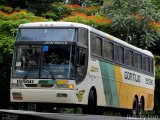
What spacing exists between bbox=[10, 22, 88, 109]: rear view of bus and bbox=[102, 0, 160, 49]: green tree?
8.70 m

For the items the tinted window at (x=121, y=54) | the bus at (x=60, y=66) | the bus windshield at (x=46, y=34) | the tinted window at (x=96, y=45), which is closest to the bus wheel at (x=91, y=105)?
the bus at (x=60, y=66)

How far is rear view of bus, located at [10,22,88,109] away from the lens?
48.2ft

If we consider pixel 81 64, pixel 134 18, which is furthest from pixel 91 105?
pixel 134 18

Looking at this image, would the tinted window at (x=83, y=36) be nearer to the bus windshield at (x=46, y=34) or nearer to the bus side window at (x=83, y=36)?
the bus side window at (x=83, y=36)

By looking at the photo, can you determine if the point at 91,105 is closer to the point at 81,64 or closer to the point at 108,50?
the point at 81,64

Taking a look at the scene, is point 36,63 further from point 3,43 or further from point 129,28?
point 129,28

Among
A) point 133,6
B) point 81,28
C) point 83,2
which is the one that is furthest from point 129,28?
point 81,28

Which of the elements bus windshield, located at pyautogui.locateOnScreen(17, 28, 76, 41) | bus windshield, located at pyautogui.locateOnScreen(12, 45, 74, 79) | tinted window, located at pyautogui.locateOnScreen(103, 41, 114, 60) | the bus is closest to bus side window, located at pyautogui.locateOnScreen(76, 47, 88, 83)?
the bus

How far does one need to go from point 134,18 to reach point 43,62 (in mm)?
10124

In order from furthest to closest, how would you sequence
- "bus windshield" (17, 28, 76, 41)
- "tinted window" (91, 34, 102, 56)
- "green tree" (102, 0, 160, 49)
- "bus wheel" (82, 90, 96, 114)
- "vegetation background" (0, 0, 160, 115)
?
1. "green tree" (102, 0, 160, 49)
2. "vegetation background" (0, 0, 160, 115)
3. "tinted window" (91, 34, 102, 56)
4. "bus wheel" (82, 90, 96, 114)
5. "bus windshield" (17, 28, 76, 41)

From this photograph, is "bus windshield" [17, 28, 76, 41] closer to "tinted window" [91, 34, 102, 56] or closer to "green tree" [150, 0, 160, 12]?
"tinted window" [91, 34, 102, 56]

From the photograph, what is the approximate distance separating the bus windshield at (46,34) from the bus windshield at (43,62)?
339 millimetres

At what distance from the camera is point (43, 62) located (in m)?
14.8

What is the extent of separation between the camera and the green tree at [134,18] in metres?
23.7
